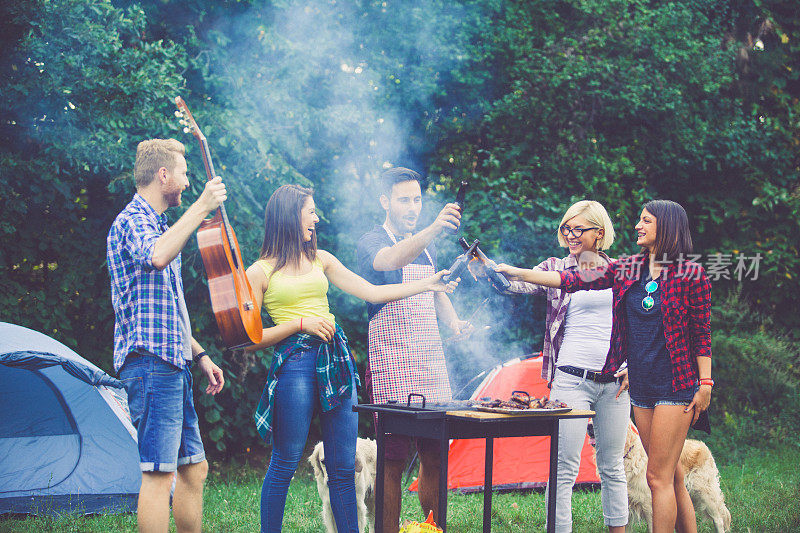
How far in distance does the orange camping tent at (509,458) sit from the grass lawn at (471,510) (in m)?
0.12

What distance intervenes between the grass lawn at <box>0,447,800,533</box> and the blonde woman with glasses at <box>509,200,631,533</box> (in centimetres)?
93

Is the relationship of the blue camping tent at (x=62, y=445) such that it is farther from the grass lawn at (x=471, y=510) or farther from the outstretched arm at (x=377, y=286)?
the outstretched arm at (x=377, y=286)

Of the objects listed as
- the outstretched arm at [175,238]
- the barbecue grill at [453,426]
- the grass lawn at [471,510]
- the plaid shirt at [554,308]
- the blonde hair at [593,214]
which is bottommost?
the grass lawn at [471,510]

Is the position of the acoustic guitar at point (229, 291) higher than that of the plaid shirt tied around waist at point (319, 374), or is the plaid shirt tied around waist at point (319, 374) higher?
the acoustic guitar at point (229, 291)

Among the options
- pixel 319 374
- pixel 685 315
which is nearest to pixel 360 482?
pixel 319 374

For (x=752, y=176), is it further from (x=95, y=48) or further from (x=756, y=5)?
(x=95, y=48)

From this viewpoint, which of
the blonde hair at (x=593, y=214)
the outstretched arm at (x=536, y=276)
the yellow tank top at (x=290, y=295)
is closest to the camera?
the yellow tank top at (x=290, y=295)

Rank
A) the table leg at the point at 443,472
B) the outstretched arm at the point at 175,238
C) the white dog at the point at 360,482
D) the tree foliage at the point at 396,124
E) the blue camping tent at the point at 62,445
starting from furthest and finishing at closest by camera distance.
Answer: the tree foliage at the point at 396,124
the blue camping tent at the point at 62,445
the white dog at the point at 360,482
the table leg at the point at 443,472
the outstretched arm at the point at 175,238

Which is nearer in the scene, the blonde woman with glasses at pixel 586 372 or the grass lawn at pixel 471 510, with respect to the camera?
the blonde woman with glasses at pixel 586 372

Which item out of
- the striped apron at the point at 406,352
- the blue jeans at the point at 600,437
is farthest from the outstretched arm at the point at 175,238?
the blue jeans at the point at 600,437

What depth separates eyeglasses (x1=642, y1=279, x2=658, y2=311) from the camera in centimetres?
321

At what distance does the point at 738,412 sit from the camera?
792cm

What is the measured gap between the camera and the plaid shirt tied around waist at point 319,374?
3.03 metres

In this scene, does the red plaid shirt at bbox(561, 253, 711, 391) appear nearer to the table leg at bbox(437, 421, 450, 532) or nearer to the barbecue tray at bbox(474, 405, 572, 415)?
the barbecue tray at bbox(474, 405, 572, 415)
